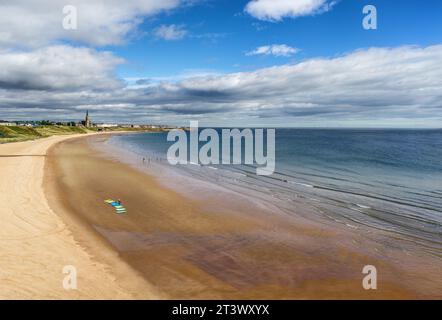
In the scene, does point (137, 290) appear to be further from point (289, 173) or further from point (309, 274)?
point (289, 173)

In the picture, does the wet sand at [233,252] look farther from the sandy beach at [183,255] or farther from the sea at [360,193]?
the sea at [360,193]

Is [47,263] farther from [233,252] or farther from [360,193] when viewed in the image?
[360,193]

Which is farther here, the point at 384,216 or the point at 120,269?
the point at 384,216

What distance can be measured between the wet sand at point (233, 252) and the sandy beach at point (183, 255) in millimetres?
39

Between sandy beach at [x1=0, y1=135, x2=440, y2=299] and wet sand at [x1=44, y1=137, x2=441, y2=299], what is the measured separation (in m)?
0.04

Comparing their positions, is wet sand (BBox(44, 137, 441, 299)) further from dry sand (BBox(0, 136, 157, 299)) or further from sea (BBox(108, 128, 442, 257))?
sea (BBox(108, 128, 442, 257))

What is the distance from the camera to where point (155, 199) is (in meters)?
22.1

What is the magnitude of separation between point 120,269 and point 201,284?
9.43 feet

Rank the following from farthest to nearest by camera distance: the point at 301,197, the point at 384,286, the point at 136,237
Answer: the point at 301,197
the point at 136,237
the point at 384,286

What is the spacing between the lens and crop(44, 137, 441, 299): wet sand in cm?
1018

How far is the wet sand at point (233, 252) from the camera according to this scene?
33.4 feet

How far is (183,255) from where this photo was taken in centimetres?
1246
